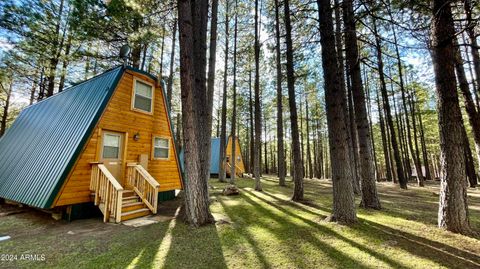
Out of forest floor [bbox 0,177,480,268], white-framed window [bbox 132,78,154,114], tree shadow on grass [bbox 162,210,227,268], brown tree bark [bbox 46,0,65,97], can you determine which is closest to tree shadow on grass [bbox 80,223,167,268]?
forest floor [bbox 0,177,480,268]

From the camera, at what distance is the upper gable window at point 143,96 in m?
7.41

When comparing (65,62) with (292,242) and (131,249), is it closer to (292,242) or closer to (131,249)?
(131,249)

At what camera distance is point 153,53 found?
1234 centimetres

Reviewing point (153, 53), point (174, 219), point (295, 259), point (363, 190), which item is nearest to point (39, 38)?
point (153, 53)

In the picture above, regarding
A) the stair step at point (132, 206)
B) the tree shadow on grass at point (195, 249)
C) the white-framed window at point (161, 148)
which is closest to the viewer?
the tree shadow on grass at point (195, 249)

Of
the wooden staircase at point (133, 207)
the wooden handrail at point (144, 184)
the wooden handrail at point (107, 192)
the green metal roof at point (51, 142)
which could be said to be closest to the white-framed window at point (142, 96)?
the green metal roof at point (51, 142)

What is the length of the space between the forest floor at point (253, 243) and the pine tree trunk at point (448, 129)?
398 millimetres

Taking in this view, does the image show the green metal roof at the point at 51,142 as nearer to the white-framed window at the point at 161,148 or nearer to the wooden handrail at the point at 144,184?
the wooden handrail at the point at 144,184

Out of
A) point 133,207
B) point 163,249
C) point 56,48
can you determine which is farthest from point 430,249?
point 56,48

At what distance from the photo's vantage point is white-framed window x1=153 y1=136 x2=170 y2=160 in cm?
801

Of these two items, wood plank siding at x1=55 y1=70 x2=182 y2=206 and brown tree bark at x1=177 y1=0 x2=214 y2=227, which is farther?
wood plank siding at x1=55 y1=70 x2=182 y2=206

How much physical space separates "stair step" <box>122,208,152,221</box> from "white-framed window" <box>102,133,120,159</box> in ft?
6.53

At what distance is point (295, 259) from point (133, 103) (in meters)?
6.85

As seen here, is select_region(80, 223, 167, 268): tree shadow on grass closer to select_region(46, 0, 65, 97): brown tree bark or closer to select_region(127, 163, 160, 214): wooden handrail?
select_region(127, 163, 160, 214): wooden handrail
